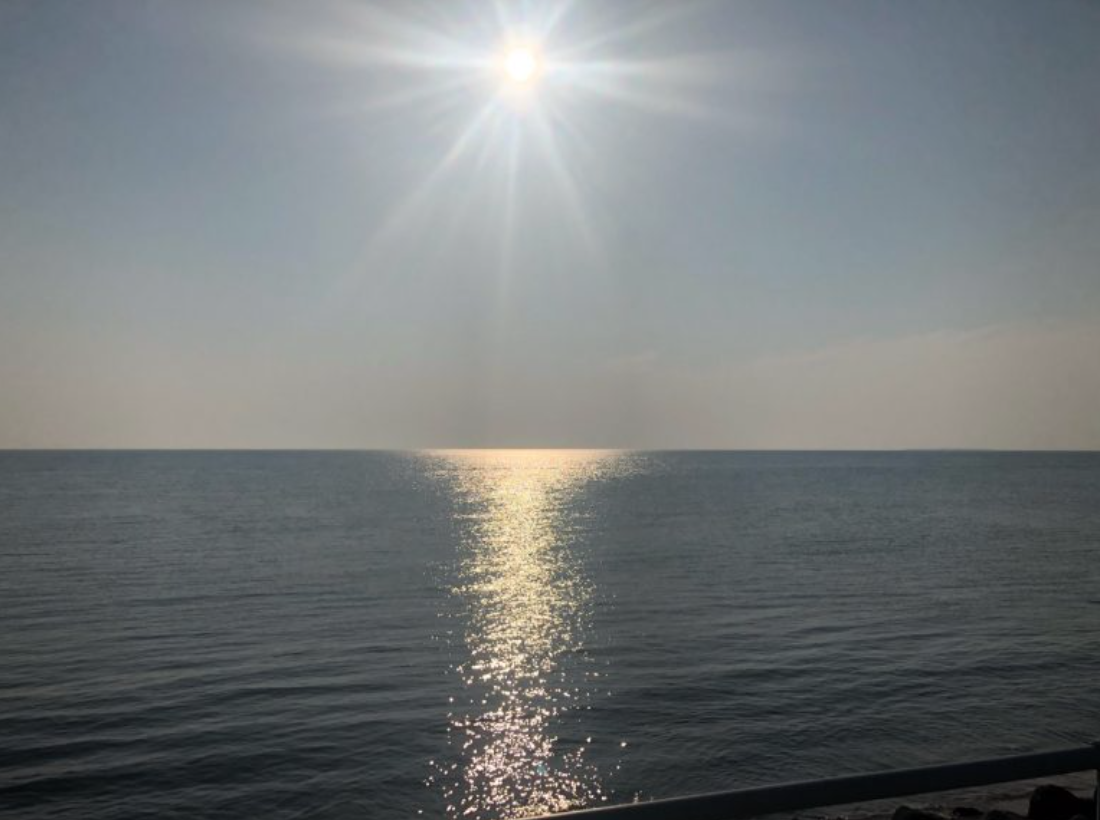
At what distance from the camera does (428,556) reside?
165 feet

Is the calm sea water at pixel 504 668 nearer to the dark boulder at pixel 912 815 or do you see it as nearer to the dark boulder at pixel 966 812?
the dark boulder at pixel 966 812

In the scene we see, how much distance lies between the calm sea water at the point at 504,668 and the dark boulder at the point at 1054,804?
3.68 m

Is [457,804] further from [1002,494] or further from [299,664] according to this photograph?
[1002,494]

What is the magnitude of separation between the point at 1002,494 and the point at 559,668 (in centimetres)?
10793

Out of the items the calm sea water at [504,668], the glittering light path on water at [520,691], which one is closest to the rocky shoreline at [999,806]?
the calm sea water at [504,668]

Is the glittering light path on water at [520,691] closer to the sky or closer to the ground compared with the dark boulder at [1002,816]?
closer to the sky

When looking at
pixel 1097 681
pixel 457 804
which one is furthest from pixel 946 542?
pixel 457 804

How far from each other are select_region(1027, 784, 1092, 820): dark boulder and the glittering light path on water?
259 inches

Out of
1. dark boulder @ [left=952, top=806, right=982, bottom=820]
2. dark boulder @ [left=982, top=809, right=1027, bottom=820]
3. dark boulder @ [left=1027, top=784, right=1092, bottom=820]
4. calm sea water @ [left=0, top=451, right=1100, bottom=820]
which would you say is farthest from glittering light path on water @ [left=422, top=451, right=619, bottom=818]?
dark boulder @ [left=1027, top=784, right=1092, bottom=820]

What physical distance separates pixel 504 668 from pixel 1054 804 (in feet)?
48.1

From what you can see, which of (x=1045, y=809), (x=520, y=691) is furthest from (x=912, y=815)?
(x=520, y=691)

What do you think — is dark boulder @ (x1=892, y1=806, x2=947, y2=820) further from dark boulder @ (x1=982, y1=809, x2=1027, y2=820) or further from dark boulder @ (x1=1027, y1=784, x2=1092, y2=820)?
dark boulder @ (x1=1027, y1=784, x2=1092, y2=820)

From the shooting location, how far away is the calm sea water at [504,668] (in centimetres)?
1533

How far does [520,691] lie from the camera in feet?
70.0
